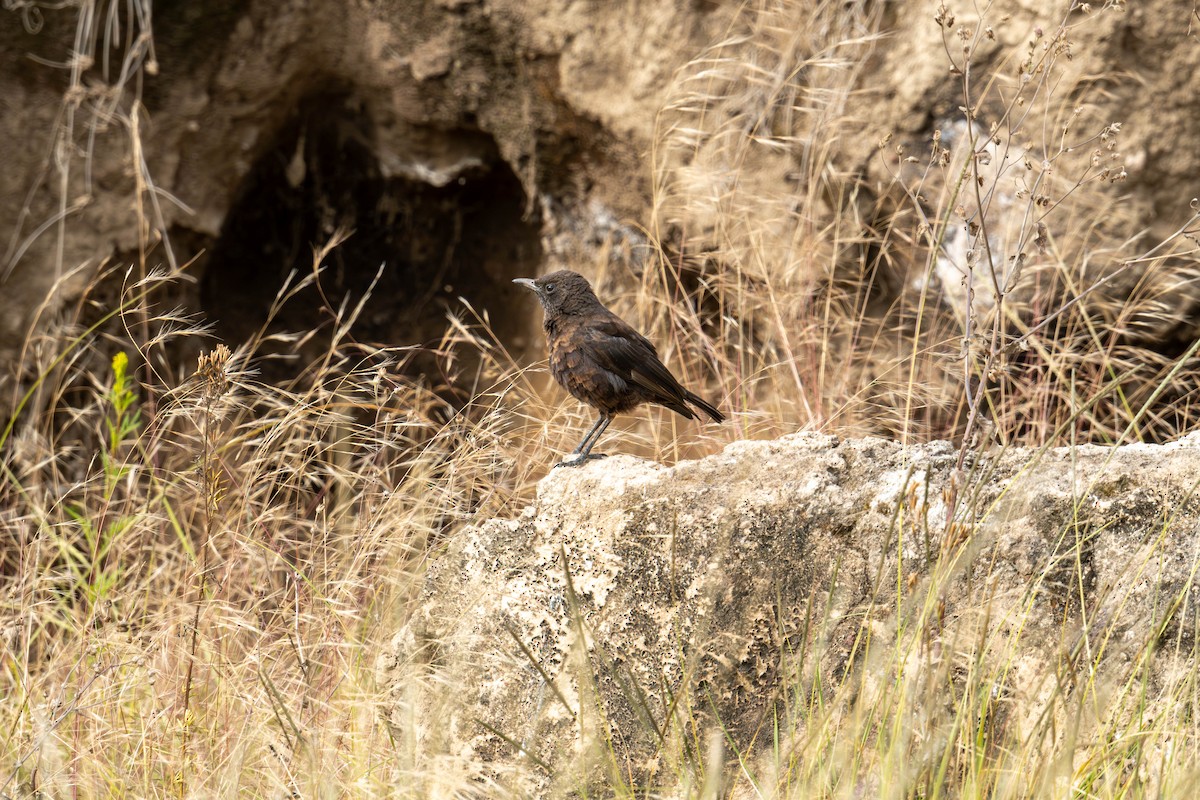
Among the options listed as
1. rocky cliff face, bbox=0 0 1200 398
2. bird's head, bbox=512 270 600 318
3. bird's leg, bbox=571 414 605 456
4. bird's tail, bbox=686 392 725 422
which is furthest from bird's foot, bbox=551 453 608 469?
rocky cliff face, bbox=0 0 1200 398

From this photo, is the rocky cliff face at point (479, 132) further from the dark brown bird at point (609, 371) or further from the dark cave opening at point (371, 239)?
the dark brown bird at point (609, 371)

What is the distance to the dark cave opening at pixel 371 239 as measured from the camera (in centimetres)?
577

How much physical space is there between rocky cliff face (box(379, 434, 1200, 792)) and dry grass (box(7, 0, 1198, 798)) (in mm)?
57

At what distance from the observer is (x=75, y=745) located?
280cm

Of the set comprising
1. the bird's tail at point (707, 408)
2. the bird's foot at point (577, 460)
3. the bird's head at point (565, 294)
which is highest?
the bird's head at point (565, 294)

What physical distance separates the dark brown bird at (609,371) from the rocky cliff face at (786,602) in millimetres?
1035

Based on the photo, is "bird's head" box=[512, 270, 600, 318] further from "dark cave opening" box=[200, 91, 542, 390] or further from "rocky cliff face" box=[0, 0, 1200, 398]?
"dark cave opening" box=[200, 91, 542, 390]

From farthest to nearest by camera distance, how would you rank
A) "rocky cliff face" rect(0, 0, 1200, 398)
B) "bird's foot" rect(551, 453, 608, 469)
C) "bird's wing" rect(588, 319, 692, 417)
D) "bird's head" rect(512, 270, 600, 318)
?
"rocky cliff face" rect(0, 0, 1200, 398) → "bird's head" rect(512, 270, 600, 318) → "bird's wing" rect(588, 319, 692, 417) → "bird's foot" rect(551, 453, 608, 469)

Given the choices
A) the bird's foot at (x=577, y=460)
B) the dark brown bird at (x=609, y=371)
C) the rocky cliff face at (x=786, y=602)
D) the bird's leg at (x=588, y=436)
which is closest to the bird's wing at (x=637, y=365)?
the dark brown bird at (x=609, y=371)

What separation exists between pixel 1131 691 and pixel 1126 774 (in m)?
0.16

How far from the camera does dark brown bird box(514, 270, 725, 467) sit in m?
3.59

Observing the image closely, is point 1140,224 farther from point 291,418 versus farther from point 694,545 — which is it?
point 291,418

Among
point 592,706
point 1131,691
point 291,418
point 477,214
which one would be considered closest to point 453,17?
point 477,214

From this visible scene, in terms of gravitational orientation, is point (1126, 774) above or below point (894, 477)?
below
